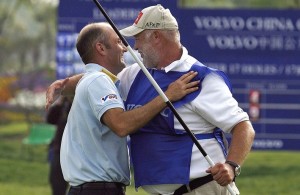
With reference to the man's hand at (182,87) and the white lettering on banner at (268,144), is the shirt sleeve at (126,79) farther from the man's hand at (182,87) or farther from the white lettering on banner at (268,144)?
the white lettering on banner at (268,144)

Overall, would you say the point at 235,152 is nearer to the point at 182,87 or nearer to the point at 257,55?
the point at 182,87

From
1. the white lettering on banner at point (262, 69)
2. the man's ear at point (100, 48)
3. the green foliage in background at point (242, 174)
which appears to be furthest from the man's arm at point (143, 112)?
the white lettering on banner at point (262, 69)

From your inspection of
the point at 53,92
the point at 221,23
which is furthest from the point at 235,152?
the point at 221,23

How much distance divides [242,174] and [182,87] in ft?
44.3

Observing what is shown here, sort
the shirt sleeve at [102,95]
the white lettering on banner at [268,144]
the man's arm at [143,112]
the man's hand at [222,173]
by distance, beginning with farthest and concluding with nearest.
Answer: the white lettering on banner at [268,144] → the shirt sleeve at [102,95] → the man's arm at [143,112] → the man's hand at [222,173]

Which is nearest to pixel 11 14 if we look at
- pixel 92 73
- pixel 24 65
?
pixel 24 65

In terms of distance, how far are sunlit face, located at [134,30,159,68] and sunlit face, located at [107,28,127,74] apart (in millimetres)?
183

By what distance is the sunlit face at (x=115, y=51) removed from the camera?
23.8 ft

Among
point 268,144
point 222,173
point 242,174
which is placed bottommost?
point 242,174

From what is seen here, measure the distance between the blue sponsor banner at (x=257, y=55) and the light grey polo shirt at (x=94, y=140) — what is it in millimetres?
10569

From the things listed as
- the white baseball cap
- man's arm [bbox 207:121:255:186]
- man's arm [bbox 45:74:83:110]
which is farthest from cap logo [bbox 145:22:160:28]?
man's arm [bbox 45:74:83:110]

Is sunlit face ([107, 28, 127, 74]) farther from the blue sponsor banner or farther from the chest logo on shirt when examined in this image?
the blue sponsor banner

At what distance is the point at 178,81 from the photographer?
22.9ft

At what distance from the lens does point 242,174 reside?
20.3m
